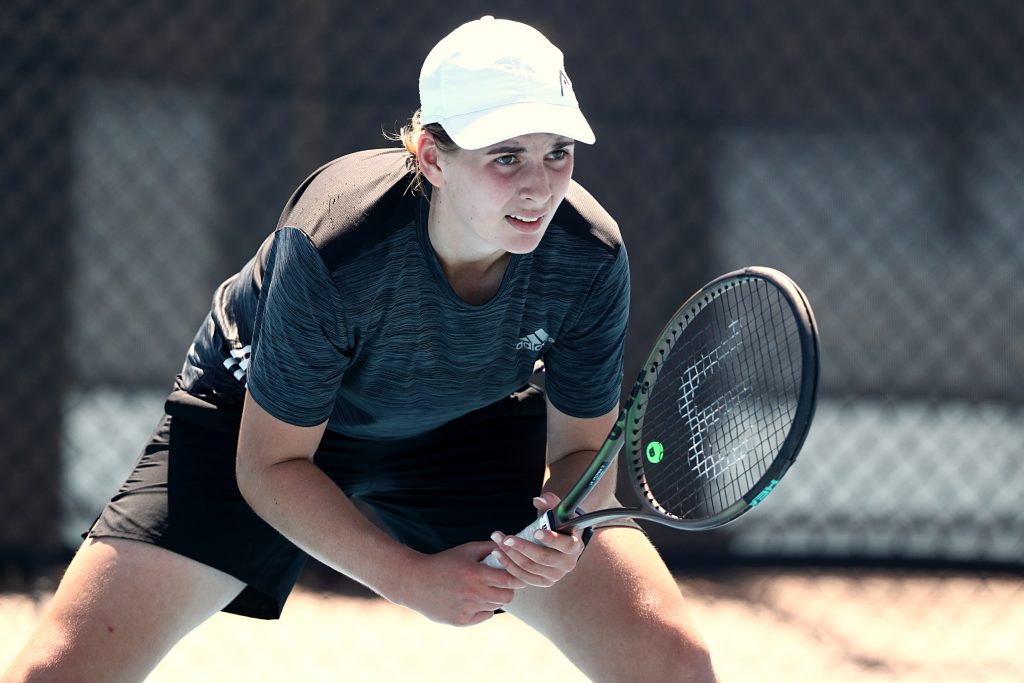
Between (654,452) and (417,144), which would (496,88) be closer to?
(417,144)

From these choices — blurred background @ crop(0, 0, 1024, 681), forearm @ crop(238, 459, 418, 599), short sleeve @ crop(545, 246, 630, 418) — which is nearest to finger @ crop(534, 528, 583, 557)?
forearm @ crop(238, 459, 418, 599)

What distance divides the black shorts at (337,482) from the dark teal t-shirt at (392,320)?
0.06 metres

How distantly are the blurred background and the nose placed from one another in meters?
1.94

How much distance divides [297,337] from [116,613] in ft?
1.62

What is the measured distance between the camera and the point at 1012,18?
394 cm

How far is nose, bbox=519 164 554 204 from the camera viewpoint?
5.74 feet

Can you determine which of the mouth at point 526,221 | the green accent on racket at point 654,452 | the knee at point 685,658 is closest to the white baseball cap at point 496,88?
the mouth at point 526,221

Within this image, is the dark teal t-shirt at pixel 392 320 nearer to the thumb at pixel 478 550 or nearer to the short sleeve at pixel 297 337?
the short sleeve at pixel 297 337

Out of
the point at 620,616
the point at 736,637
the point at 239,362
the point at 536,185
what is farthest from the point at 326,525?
the point at 736,637

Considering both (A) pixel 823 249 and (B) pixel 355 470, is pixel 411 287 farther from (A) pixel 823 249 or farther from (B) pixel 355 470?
(A) pixel 823 249

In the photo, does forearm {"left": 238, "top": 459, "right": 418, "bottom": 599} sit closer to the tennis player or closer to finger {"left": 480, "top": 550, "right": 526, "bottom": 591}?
the tennis player

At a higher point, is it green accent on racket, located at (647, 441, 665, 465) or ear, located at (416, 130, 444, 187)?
ear, located at (416, 130, 444, 187)

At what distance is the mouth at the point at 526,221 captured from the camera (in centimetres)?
177

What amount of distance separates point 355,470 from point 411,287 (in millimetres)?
446
